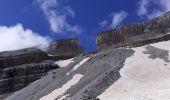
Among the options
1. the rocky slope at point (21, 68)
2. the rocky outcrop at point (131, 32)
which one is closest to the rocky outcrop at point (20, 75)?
the rocky slope at point (21, 68)

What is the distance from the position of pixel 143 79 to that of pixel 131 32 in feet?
239

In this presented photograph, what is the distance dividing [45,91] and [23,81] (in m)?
19.1

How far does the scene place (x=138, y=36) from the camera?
117 meters

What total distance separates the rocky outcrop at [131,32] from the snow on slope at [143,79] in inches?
2308

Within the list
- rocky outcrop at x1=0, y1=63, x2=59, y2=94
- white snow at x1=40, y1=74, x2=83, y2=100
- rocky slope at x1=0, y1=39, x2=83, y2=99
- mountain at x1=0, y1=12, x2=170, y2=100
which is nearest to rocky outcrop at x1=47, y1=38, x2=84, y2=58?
rocky slope at x1=0, y1=39, x2=83, y2=99

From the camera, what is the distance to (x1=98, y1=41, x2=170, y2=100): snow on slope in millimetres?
41969

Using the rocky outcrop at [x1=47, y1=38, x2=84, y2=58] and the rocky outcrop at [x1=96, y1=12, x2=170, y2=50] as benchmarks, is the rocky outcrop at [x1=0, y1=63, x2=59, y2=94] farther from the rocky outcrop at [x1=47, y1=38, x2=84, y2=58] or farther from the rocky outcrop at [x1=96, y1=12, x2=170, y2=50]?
the rocky outcrop at [x1=96, y1=12, x2=170, y2=50]

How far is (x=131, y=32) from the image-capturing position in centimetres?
11938

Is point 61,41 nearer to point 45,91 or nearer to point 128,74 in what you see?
point 45,91

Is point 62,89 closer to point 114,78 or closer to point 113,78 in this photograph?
point 113,78

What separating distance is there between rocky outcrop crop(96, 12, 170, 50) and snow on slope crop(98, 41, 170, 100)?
5863 centimetres

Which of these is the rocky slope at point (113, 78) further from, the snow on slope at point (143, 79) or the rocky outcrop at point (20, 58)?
the rocky outcrop at point (20, 58)

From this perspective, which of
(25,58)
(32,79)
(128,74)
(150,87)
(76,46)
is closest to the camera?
(150,87)

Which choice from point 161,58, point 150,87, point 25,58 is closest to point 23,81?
point 25,58
